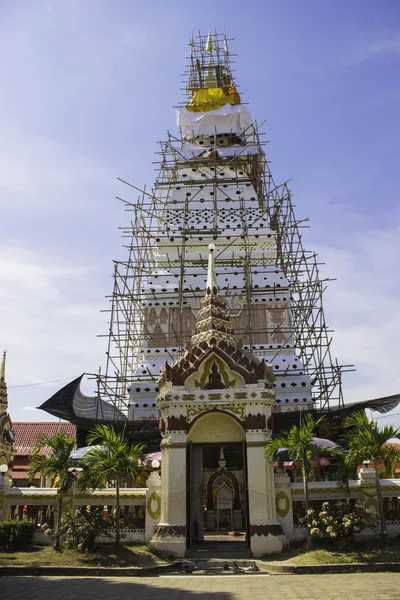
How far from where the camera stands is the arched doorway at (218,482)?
56.1 ft

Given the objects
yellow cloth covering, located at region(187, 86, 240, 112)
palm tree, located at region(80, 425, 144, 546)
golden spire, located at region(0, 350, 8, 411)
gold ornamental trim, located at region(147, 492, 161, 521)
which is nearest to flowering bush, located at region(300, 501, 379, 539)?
gold ornamental trim, located at region(147, 492, 161, 521)

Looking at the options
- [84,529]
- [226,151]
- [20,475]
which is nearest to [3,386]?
[84,529]

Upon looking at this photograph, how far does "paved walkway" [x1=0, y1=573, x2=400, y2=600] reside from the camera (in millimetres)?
9664

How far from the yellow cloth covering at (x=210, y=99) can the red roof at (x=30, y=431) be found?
93.4 feet

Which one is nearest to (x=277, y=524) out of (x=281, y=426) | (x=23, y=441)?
(x=281, y=426)

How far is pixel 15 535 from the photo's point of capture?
577 inches

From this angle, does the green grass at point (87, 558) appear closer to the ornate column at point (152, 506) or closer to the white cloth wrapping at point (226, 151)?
the ornate column at point (152, 506)

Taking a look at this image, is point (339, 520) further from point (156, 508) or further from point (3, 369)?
point (3, 369)

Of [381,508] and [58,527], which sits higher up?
[381,508]

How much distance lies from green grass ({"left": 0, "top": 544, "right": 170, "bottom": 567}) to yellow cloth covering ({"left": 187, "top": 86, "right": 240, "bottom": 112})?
38939mm

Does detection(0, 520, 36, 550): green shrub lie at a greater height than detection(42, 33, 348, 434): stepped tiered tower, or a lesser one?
lesser

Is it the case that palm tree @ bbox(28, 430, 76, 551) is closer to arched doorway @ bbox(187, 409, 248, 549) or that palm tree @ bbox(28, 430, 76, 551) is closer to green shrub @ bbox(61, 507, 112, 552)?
green shrub @ bbox(61, 507, 112, 552)

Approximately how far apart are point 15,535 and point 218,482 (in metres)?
13.7

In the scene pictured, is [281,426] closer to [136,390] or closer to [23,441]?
[136,390]
